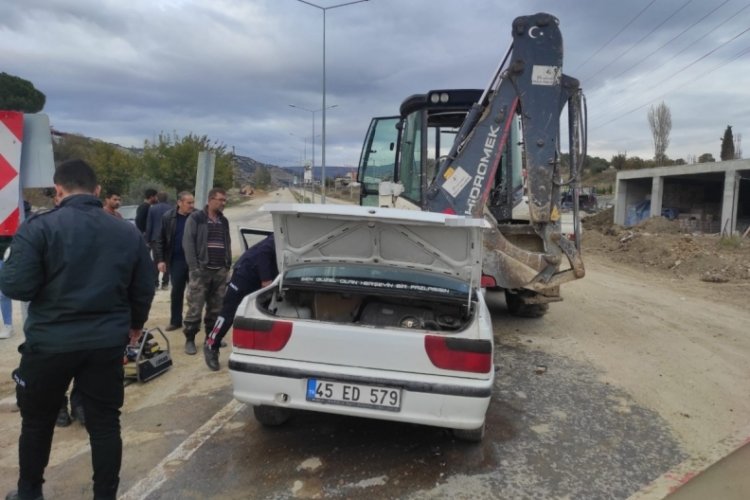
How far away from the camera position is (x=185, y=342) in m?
6.52

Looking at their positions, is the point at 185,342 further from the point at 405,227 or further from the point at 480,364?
the point at 480,364

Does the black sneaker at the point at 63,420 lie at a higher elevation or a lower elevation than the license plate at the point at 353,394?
lower

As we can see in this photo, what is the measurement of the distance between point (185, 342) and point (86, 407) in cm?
368

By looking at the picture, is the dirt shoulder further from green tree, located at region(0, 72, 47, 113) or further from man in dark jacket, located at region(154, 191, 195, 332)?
green tree, located at region(0, 72, 47, 113)

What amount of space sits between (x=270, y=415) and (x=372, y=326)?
1.16m

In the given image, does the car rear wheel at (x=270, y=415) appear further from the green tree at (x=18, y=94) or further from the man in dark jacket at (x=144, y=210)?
the green tree at (x=18, y=94)

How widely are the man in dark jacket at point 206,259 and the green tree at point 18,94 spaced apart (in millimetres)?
57481

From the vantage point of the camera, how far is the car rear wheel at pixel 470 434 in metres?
3.70

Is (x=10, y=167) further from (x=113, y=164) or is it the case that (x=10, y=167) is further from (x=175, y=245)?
(x=113, y=164)

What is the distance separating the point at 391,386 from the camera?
339 centimetres

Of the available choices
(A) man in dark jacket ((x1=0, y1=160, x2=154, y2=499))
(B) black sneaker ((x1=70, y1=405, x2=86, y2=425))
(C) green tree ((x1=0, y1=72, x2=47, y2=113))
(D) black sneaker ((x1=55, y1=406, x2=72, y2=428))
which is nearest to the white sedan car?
(A) man in dark jacket ((x1=0, y1=160, x2=154, y2=499))

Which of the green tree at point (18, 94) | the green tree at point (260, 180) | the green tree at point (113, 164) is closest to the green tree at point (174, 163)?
the green tree at point (113, 164)

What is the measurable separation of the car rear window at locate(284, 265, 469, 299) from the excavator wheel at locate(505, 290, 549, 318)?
168 inches

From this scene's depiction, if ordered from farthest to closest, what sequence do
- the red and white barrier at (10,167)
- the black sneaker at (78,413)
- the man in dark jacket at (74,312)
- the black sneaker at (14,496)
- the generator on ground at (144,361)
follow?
the generator on ground at (144,361)
the red and white barrier at (10,167)
the black sneaker at (78,413)
the black sneaker at (14,496)
the man in dark jacket at (74,312)
